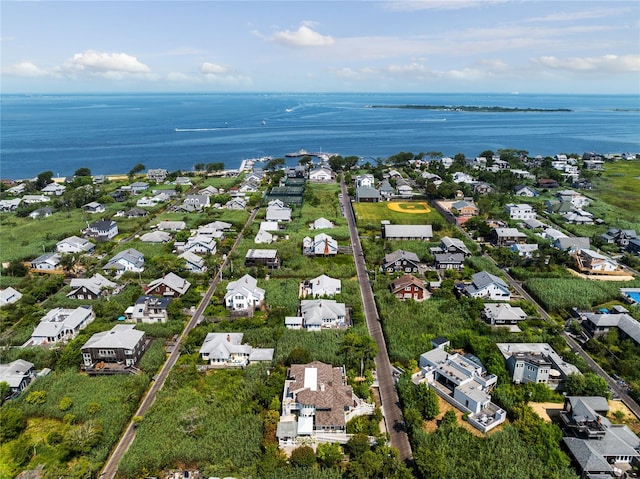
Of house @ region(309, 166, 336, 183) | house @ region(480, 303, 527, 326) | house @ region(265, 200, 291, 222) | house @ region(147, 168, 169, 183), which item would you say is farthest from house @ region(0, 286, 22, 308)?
house @ region(309, 166, 336, 183)

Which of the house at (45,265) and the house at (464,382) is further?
the house at (45,265)

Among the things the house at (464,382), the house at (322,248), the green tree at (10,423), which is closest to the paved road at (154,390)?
the green tree at (10,423)

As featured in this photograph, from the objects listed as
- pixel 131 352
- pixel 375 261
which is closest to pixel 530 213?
pixel 375 261

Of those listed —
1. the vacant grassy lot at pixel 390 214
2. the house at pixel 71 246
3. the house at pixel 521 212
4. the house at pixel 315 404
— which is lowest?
the house at pixel 71 246

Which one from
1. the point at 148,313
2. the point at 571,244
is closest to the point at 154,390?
the point at 148,313

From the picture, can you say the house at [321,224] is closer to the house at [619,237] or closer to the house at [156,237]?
the house at [156,237]

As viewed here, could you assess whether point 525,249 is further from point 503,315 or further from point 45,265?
point 45,265
